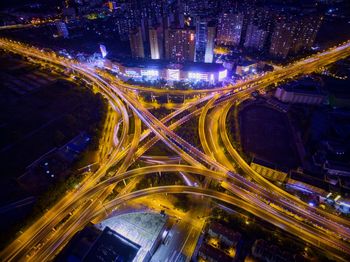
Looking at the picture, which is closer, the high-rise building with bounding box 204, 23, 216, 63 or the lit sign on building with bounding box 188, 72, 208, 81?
the lit sign on building with bounding box 188, 72, 208, 81

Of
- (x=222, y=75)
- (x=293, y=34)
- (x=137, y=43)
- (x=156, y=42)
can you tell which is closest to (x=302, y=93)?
(x=222, y=75)

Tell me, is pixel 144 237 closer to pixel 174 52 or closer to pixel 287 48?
pixel 174 52

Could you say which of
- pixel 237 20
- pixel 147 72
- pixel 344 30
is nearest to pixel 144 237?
pixel 147 72

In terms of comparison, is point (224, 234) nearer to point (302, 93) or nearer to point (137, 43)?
point (302, 93)

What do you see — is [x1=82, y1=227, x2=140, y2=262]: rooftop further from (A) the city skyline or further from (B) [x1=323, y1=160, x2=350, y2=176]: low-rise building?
(B) [x1=323, y1=160, x2=350, y2=176]: low-rise building

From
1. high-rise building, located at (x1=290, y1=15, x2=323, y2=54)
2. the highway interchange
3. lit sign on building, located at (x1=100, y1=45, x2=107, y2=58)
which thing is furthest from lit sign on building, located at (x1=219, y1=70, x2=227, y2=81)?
lit sign on building, located at (x1=100, y1=45, x2=107, y2=58)

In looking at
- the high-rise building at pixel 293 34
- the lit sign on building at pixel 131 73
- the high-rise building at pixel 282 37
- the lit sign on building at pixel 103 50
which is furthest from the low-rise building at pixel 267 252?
the lit sign on building at pixel 103 50

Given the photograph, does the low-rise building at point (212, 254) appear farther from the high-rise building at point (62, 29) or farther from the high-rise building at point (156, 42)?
the high-rise building at point (62, 29)
